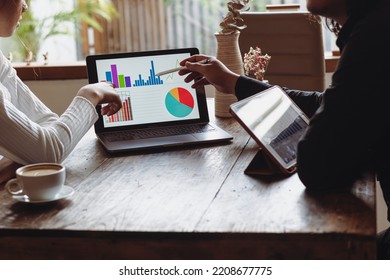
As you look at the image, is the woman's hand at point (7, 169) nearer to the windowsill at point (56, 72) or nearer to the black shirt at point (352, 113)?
the black shirt at point (352, 113)

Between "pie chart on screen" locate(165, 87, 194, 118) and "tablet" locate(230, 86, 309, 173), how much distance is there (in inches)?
13.1

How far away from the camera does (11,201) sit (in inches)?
53.9

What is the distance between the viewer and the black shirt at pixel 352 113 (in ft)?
4.21

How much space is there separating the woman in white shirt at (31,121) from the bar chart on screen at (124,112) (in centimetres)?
10

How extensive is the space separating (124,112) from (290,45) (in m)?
0.94

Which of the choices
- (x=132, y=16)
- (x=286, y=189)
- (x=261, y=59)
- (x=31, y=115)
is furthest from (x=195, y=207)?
(x=132, y=16)

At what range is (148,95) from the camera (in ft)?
6.46

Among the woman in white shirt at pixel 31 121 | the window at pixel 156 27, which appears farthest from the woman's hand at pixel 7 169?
the window at pixel 156 27

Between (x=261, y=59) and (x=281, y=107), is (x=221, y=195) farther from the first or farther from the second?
(x=261, y=59)

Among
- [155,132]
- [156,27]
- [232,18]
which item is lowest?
[156,27]

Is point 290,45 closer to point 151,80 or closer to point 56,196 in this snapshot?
point 151,80

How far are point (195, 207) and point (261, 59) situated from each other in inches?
38.0

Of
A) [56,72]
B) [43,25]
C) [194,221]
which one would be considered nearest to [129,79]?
[194,221]

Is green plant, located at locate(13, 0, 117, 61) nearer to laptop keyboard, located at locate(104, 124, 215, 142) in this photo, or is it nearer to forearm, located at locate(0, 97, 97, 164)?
laptop keyboard, located at locate(104, 124, 215, 142)
